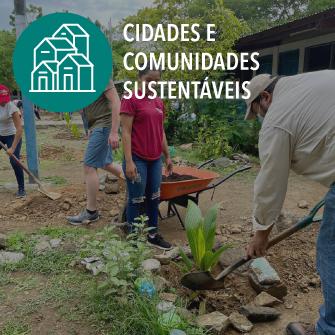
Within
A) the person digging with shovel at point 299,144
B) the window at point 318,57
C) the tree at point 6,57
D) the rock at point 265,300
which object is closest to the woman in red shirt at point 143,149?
the rock at point 265,300

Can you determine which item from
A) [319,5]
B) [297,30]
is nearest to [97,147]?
[297,30]

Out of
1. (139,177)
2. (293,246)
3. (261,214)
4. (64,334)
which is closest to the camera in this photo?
(261,214)

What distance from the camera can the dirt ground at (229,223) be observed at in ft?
9.89

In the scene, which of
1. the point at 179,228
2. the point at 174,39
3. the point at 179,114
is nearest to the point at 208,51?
the point at 174,39

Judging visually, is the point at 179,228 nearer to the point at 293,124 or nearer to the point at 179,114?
the point at 293,124

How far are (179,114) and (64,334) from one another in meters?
8.36

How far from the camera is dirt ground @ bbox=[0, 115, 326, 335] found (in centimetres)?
301

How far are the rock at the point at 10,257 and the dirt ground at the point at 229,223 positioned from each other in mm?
540

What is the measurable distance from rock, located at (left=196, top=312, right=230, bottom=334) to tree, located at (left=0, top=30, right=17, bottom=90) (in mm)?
25268

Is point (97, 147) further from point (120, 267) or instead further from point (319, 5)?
point (319, 5)

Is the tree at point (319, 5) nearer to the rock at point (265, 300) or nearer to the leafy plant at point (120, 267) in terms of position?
the rock at point (265, 300)

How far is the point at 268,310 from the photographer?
9.32 feet

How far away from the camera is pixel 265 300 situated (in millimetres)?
2969

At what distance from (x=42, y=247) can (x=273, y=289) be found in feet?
6.41
